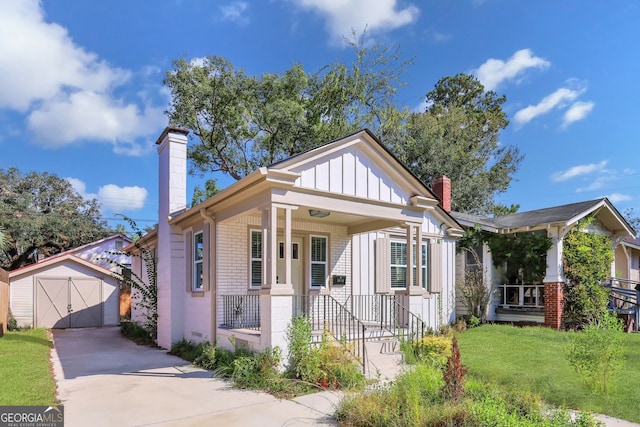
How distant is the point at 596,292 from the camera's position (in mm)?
13117

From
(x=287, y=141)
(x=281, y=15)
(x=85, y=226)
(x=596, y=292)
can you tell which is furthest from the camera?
(x=85, y=226)

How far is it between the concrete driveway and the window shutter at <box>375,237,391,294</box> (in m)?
5.59

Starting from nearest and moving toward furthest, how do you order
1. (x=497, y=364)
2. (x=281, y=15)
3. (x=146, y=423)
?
(x=146, y=423), (x=497, y=364), (x=281, y=15)

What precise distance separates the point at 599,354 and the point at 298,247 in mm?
7099

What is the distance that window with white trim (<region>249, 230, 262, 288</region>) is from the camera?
10.1m

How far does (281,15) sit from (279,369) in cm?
1756

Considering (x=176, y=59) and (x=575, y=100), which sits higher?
(x=176, y=59)

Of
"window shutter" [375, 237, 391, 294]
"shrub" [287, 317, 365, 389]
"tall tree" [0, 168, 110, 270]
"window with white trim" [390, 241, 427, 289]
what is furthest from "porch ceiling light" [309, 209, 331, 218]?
"tall tree" [0, 168, 110, 270]

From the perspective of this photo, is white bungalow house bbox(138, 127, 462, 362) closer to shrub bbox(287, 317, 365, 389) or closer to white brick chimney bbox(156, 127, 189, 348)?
white brick chimney bbox(156, 127, 189, 348)

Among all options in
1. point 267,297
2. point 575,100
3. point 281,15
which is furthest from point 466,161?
point 267,297

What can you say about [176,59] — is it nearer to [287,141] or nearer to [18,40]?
[287,141]

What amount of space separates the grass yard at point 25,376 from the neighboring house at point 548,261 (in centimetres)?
1201

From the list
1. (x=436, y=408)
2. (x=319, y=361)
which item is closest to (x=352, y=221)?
(x=319, y=361)

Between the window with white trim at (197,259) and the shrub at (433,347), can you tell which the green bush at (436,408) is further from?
the window with white trim at (197,259)
